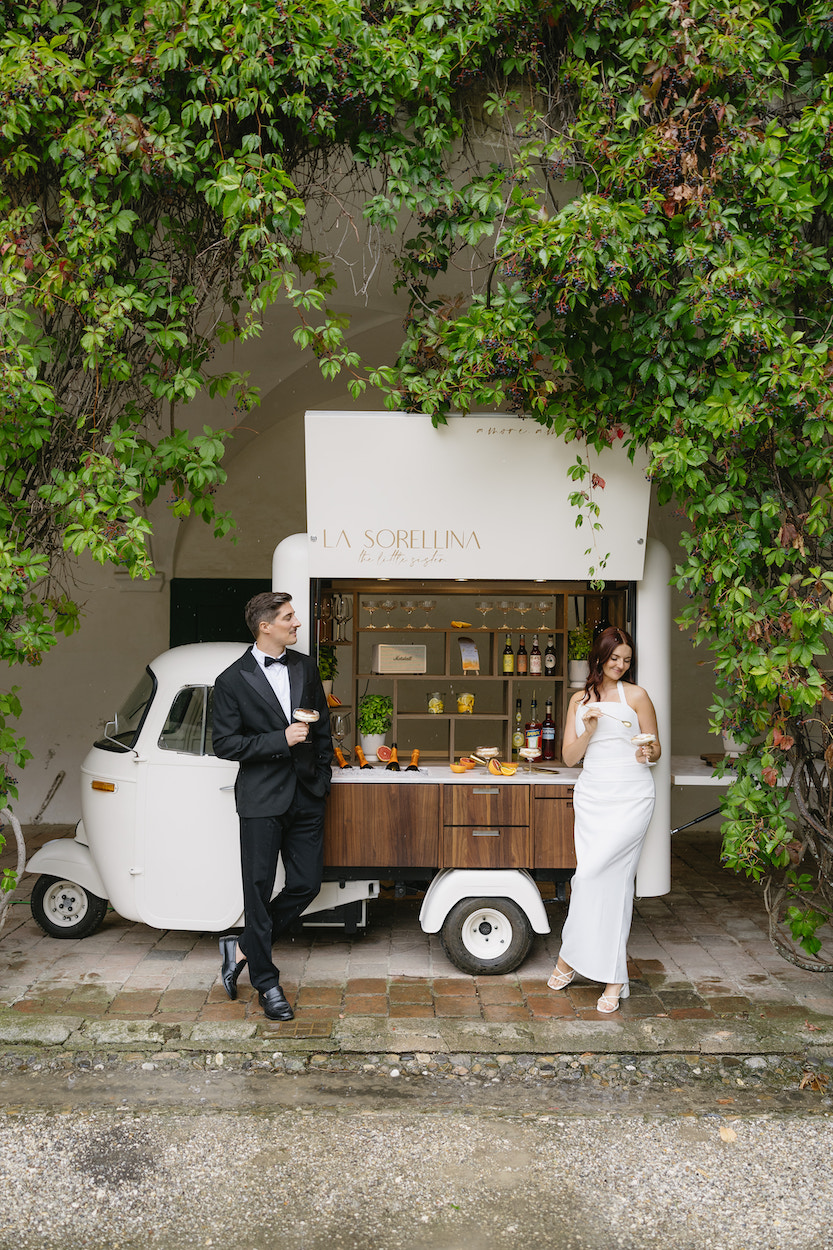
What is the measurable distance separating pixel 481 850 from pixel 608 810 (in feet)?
2.58

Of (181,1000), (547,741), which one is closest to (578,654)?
(547,741)

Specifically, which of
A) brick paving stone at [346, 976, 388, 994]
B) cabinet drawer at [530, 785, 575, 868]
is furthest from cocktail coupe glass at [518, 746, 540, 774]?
brick paving stone at [346, 976, 388, 994]

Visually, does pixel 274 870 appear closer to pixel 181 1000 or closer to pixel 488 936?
pixel 181 1000

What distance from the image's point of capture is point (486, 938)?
5434mm

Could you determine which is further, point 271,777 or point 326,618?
point 326,618

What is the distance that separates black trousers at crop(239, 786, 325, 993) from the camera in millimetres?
4770

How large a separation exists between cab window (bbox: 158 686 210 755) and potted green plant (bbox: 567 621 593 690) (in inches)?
91.3

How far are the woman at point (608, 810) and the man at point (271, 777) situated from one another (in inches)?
54.3

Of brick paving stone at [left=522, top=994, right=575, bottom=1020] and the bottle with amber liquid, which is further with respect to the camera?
the bottle with amber liquid

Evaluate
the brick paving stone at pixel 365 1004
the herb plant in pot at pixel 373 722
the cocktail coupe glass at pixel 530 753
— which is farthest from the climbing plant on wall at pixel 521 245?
the brick paving stone at pixel 365 1004

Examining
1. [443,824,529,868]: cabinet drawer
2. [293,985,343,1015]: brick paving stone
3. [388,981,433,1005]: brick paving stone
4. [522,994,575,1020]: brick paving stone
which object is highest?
[443,824,529,868]: cabinet drawer

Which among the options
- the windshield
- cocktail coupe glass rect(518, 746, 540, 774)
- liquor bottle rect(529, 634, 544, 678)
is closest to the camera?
the windshield

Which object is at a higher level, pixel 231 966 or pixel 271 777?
pixel 271 777

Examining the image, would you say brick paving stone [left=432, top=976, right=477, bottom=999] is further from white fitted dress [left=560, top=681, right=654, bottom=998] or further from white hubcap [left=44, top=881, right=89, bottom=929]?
white hubcap [left=44, top=881, right=89, bottom=929]
